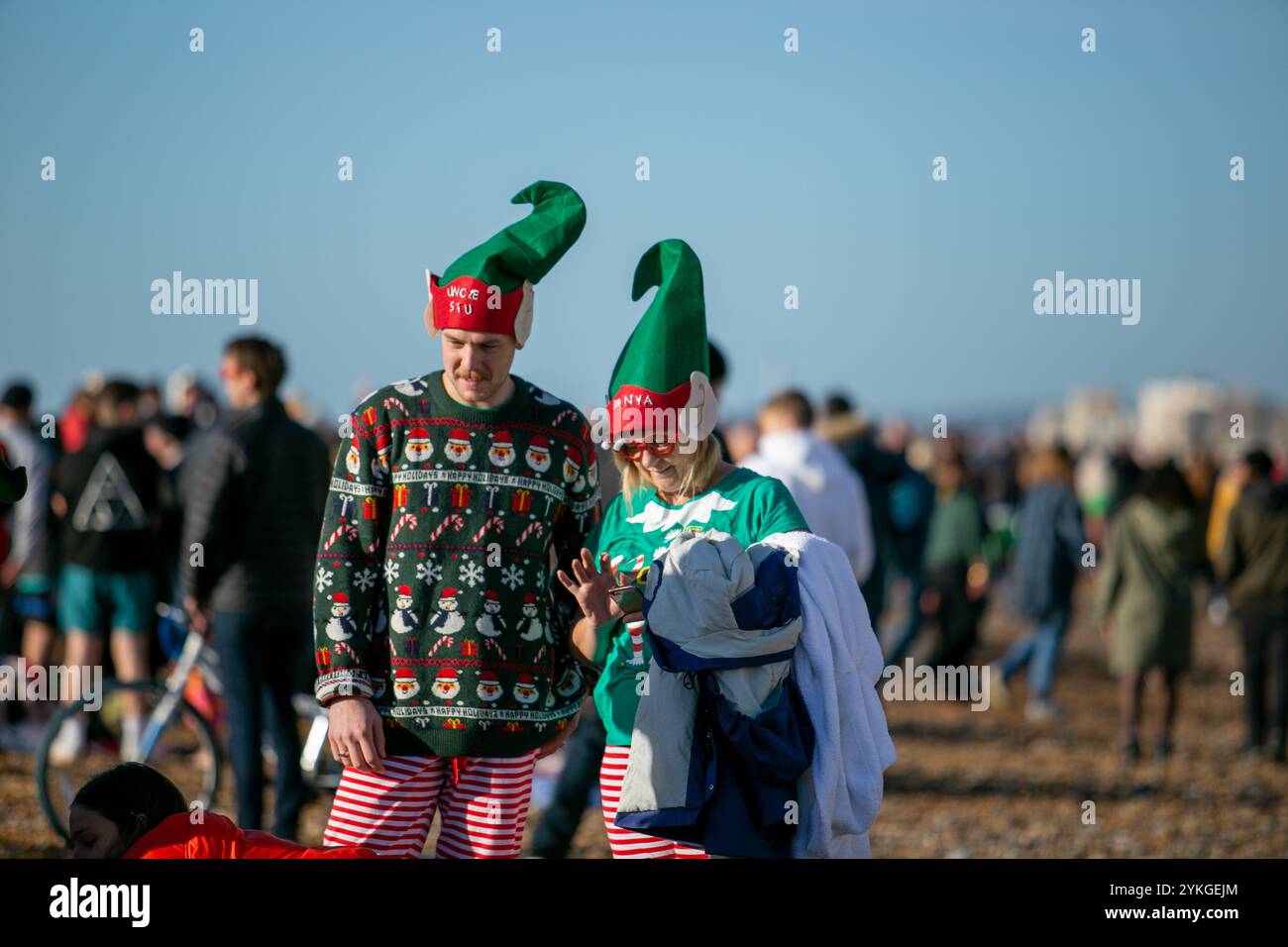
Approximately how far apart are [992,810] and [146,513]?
15.4 feet

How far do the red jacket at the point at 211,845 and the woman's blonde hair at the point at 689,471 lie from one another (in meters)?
1.06

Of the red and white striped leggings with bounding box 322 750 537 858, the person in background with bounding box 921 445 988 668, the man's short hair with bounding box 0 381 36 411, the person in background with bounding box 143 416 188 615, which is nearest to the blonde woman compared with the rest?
the red and white striped leggings with bounding box 322 750 537 858

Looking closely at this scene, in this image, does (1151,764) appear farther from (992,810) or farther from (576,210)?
(576,210)

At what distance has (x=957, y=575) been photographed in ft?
39.5

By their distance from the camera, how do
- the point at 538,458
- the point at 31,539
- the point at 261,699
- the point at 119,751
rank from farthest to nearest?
the point at 31,539 < the point at 119,751 < the point at 261,699 < the point at 538,458

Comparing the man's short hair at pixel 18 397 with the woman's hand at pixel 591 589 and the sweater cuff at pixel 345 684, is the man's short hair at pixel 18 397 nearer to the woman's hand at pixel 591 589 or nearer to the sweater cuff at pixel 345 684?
the sweater cuff at pixel 345 684

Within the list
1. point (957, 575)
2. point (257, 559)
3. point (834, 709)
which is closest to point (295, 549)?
point (257, 559)

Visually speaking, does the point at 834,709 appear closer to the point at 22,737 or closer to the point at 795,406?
the point at 795,406

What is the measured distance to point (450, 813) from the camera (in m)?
3.85

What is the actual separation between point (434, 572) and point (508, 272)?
733 mm

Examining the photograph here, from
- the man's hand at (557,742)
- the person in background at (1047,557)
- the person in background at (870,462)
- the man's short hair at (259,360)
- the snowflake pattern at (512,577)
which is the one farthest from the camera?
the person in background at (1047,557)

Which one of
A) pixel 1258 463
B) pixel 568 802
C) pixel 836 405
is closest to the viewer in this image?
pixel 568 802

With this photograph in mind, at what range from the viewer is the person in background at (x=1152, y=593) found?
31.6ft

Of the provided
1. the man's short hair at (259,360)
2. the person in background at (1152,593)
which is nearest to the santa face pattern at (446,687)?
the man's short hair at (259,360)
